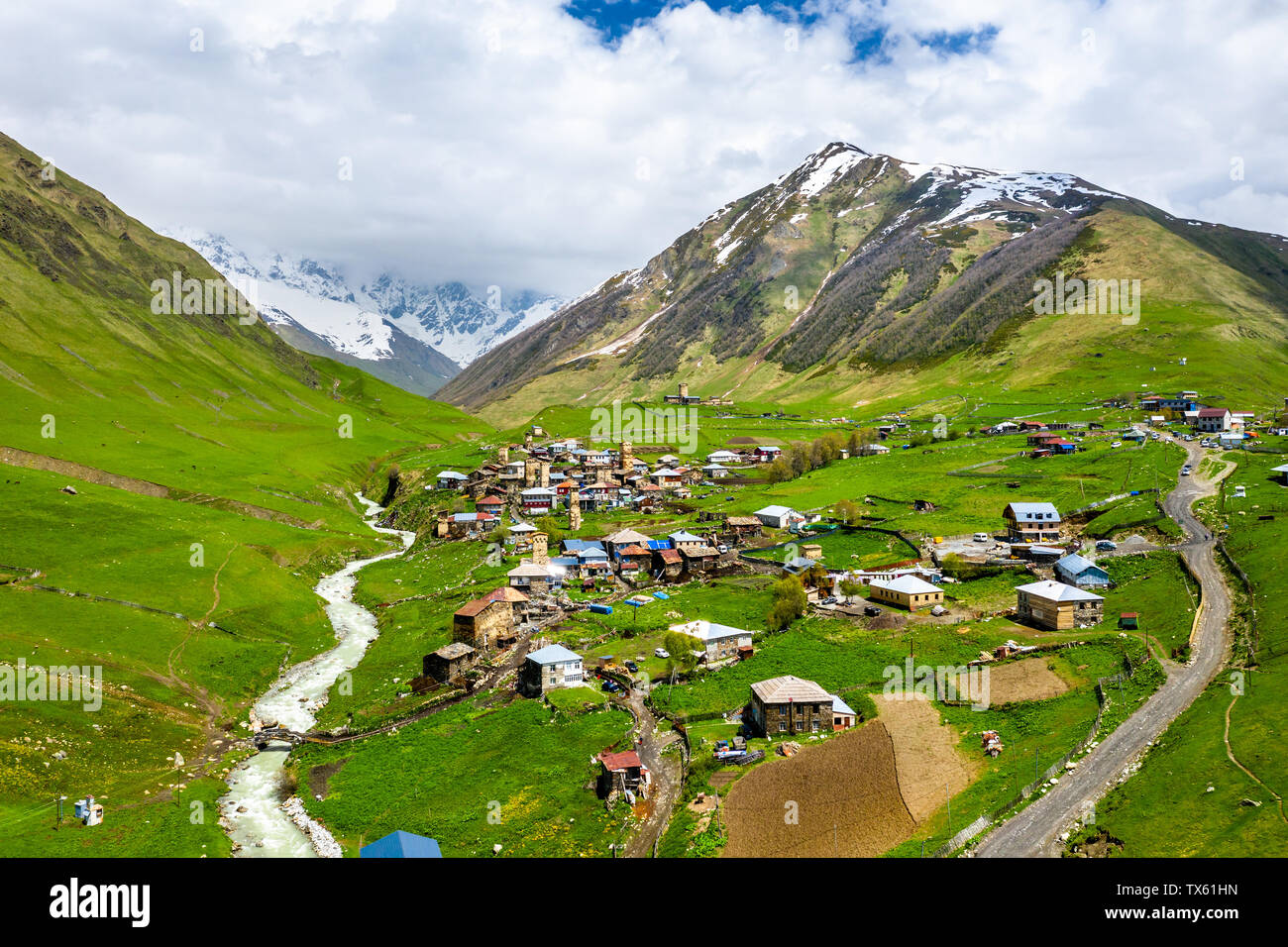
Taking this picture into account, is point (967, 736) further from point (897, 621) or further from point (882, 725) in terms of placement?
point (897, 621)

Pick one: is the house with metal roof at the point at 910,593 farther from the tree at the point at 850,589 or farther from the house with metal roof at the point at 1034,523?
the house with metal roof at the point at 1034,523

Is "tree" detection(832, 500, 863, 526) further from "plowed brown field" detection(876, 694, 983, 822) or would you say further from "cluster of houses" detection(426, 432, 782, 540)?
"plowed brown field" detection(876, 694, 983, 822)

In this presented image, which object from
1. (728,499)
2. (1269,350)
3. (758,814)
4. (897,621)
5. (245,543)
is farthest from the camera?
(1269,350)

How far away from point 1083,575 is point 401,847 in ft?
207

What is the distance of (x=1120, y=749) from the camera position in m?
40.0

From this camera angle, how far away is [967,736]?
4641 cm

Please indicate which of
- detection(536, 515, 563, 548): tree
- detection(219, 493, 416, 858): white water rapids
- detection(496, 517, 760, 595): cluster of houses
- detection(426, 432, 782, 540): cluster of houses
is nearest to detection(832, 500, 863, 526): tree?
detection(496, 517, 760, 595): cluster of houses

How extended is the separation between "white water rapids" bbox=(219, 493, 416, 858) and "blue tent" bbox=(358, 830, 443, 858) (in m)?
8.59

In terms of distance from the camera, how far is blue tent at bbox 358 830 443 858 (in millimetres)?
35125

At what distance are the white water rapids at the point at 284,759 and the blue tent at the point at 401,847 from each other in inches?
338
